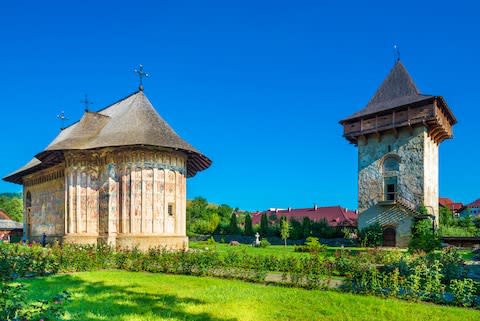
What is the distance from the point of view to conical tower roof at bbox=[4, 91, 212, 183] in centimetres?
1975

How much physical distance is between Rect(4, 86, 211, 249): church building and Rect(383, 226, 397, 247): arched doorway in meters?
16.1

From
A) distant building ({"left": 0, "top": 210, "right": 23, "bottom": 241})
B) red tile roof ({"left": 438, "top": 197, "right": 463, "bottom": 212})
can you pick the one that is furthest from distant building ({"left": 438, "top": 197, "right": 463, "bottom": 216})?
distant building ({"left": 0, "top": 210, "right": 23, "bottom": 241})

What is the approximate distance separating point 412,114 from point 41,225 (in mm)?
26884

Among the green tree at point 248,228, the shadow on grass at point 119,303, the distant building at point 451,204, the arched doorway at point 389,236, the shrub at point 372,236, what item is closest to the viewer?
the shadow on grass at point 119,303

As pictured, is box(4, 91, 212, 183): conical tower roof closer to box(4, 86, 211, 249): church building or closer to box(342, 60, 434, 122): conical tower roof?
box(4, 86, 211, 249): church building

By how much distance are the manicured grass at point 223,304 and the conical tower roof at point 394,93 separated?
77.0ft

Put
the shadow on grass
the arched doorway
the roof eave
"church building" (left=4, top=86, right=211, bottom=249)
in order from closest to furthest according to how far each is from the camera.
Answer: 1. the shadow on grass
2. "church building" (left=4, top=86, right=211, bottom=249)
3. the roof eave
4. the arched doorway

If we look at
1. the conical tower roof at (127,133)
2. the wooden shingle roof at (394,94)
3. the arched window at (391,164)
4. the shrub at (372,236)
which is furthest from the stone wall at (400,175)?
the conical tower roof at (127,133)

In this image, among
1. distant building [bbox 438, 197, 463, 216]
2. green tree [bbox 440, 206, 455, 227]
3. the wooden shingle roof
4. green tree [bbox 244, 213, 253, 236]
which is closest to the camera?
the wooden shingle roof

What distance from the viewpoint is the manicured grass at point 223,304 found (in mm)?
6945

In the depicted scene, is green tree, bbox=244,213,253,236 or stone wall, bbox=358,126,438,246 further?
green tree, bbox=244,213,253,236

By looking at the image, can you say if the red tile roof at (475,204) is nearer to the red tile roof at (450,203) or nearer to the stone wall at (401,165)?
the red tile roof at (450,203)

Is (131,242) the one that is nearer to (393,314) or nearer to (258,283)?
(258,283)

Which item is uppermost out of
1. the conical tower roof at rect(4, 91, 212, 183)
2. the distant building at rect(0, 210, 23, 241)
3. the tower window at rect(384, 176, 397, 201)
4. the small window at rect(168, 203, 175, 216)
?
the conical tower roof at rect(4, 91, 212, 183)
